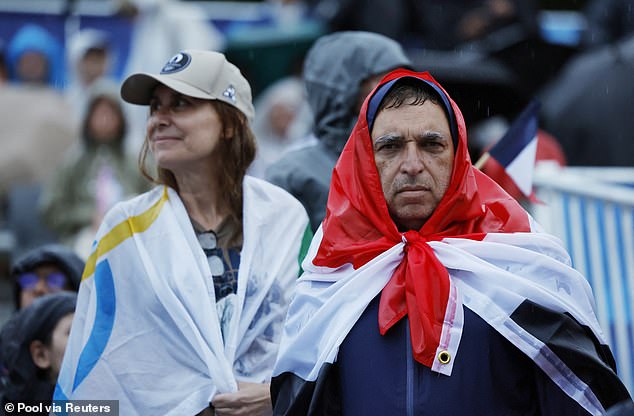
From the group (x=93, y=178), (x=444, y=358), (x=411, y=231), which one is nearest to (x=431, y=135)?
(x=411, y=231)

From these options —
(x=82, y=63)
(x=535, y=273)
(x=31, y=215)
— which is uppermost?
(x=535, y=273)

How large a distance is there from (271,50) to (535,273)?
25.8 feet

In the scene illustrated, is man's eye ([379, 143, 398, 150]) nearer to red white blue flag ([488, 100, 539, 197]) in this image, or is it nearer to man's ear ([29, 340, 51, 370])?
red white blue flag ([488, 100, 539, 197])

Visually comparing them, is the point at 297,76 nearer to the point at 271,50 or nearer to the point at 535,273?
the point at 271,50

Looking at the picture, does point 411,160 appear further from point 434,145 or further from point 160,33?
point 160,33

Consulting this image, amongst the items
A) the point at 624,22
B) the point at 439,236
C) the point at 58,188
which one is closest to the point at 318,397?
the point at 439,236

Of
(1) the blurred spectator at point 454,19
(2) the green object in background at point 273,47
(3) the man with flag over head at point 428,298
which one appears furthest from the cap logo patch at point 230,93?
(2) the green object in background at point 273,47

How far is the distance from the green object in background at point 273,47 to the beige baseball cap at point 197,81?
6.35 m

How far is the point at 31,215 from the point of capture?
8.81m

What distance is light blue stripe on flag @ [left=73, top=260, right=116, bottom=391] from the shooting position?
4539 mm

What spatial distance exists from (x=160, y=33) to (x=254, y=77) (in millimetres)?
1190

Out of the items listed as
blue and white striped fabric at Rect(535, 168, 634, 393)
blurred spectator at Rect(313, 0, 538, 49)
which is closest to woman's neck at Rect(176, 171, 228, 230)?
blue and white striped fabric at Rect(535, 168, 634, 393)

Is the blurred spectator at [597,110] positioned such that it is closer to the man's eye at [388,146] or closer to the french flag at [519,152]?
the french flag at [519,152]

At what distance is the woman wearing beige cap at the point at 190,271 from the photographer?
4441 mm
